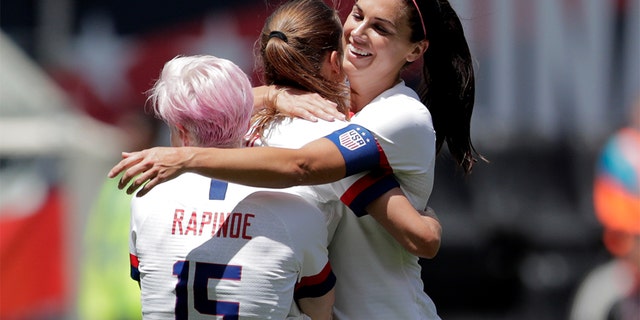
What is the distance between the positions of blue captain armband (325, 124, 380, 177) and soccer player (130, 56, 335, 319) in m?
0.14

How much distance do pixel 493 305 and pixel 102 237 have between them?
249cm

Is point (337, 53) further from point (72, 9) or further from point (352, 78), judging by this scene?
point (72, 9)

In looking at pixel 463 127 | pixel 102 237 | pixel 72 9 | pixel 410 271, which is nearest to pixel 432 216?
pixel 410 271

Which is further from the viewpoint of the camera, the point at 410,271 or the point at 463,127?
the point at 463,127

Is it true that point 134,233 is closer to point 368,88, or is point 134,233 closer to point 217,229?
point 217,229

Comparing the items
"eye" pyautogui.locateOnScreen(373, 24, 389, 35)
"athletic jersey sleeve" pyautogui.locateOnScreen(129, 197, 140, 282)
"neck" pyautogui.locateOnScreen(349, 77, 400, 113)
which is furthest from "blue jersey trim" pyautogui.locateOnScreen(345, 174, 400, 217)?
"athletic jersey sleeve" pyautogui.locateOnScreen(129, 197, 140, 282)

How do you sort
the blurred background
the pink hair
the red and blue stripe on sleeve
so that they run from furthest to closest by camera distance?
the blurred background → the red and blue stripe on sleeve → the pink hair

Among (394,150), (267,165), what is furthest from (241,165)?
(394,150)

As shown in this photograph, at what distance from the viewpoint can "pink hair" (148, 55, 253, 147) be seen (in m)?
2.47

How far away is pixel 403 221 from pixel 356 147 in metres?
0.20

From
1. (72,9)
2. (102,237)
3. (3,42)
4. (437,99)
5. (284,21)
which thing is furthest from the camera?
(72,9)

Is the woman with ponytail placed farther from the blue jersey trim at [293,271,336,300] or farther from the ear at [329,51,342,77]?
the blue jersey trim at [293,271,336,300]

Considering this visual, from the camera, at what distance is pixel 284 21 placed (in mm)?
2730

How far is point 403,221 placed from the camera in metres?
2.60
